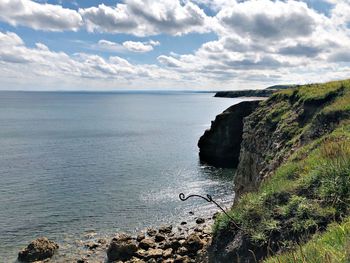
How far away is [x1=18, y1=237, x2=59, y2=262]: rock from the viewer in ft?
93.2

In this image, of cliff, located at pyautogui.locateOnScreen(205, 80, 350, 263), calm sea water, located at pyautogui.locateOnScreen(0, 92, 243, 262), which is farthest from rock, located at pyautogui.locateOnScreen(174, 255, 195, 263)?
cliff, located at pyautogui.locateOnScreen(205, 80, 350, 263)

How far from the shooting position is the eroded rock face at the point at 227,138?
228ft

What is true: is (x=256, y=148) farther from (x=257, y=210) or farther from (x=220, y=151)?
(x=220, y=151)

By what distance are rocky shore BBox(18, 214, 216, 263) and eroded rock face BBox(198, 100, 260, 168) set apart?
37.9 meters

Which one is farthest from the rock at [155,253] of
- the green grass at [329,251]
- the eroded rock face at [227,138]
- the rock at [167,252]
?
the eroded rock face at [227,138]

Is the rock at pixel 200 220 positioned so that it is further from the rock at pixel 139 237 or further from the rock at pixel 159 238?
the rock at pixel 139 237

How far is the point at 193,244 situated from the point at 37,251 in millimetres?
12629

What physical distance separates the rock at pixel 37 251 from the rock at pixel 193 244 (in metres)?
11.3

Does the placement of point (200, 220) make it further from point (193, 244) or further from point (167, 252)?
point (167, 252)

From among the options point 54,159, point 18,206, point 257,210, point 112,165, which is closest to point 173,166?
point 112,165

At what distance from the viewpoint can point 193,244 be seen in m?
30.3

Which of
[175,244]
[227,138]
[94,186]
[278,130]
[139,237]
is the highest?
[278,130]

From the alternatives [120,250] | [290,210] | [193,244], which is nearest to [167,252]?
[193,244]

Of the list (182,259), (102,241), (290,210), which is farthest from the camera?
(102,241)
